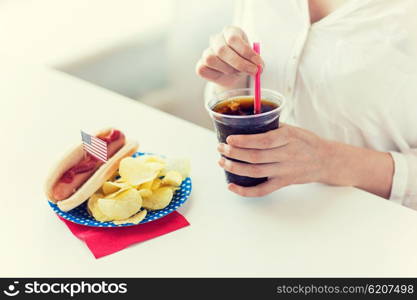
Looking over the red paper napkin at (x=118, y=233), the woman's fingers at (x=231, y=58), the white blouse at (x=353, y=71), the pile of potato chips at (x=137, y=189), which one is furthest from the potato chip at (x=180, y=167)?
the white blouse at (x=353, y=71)

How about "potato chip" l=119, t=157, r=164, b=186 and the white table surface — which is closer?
the white table surface

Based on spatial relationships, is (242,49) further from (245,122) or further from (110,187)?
(110,187)

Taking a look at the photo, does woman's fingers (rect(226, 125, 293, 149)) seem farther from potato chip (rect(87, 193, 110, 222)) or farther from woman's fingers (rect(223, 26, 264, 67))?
potato chip (rect(87, 193, 110, 222))

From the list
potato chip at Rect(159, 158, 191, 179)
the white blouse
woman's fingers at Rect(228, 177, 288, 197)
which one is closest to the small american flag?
potato chip at Rect(159, 158, 191, 179)

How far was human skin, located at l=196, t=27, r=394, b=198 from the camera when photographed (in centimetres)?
103

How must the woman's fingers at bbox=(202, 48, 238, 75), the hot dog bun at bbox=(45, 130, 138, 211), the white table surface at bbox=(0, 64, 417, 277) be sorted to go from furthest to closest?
the woman's fingers at bbox=(202, 48, 238, 75) < the hot dog bun at bbox=(45, 130, 138, 211) < the white table surface at bbox=(0, 64, 417, 277)

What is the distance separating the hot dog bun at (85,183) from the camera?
1.02 metres

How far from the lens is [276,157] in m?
1.06

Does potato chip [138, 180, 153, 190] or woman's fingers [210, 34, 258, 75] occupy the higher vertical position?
woman's fingers [210, 34, 258, 75]

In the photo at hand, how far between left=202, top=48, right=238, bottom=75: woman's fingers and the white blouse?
287 millimetres

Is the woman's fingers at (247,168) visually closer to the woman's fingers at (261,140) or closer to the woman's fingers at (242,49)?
the woman's fingers at (261,140)

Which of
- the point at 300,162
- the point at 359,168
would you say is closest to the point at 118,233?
the point at 300,162

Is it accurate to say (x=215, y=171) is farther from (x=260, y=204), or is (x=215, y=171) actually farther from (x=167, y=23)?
(x=167, y=23)

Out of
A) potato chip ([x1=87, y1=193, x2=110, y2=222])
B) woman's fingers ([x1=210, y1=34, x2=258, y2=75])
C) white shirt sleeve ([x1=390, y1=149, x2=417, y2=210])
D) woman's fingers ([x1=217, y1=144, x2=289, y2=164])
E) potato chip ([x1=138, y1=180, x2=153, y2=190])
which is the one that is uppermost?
woman's fingers ([x1=210, y1=34, x2=258, y2=75])
